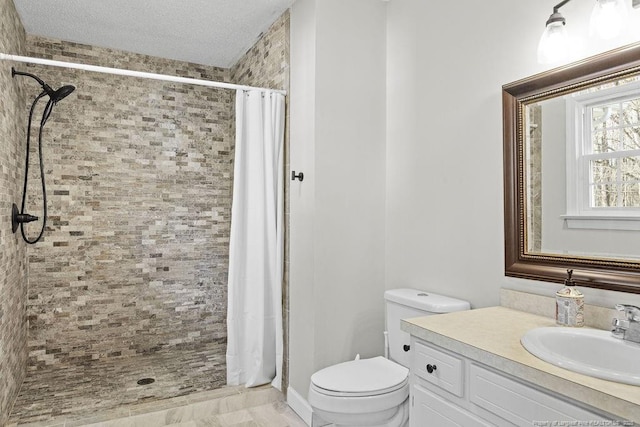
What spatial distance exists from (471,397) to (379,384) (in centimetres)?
71

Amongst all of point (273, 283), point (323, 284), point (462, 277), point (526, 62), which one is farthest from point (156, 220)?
point (526, 62)

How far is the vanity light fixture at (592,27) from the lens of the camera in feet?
4.79

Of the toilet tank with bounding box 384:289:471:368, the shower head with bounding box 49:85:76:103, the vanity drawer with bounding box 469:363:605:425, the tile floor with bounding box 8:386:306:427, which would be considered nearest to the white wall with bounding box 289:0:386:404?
the tile floor with bounding box 8:386:306:427

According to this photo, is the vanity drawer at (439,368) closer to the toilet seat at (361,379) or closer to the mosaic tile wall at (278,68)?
the toilet seat at (361,379)

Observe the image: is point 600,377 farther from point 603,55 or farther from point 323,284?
point 323,284

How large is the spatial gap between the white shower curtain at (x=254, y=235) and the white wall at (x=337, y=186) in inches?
7.6

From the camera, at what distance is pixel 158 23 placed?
3.03 meters

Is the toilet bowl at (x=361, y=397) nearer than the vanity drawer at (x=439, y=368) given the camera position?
No

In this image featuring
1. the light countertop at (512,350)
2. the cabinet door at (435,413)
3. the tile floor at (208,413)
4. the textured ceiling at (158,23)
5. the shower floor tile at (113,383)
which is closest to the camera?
the light countertop at (512,350)

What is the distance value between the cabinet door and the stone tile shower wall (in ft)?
8.52

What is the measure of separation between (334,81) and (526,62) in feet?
3.52

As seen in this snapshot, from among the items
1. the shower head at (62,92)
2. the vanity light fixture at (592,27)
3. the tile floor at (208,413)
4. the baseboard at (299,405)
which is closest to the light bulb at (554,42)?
the vanity light fixture at (592,27)

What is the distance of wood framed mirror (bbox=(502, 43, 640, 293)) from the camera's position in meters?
1.50

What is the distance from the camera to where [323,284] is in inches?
98.3
